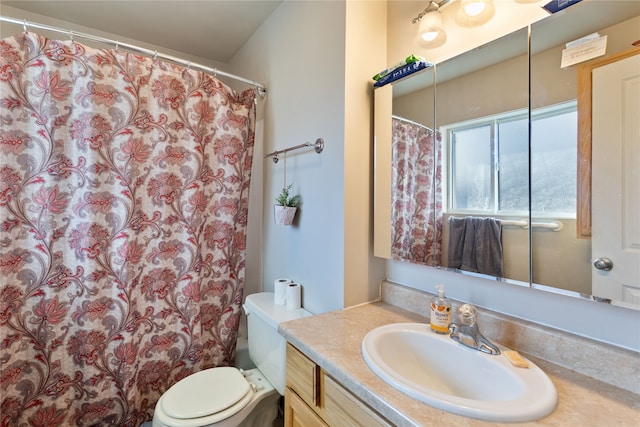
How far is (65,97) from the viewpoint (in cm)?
129

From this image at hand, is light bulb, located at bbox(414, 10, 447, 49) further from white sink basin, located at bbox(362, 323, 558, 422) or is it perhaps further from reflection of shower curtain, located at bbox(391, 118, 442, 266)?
white sink basin, located at bbox(362, 323, 558, 422)

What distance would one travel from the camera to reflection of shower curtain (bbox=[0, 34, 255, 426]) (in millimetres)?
1236

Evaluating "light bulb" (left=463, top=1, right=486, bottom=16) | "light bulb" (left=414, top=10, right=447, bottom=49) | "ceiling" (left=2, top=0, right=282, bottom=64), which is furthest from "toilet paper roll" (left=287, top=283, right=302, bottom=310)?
"ceiling" (left=2, top=0, right=282, bottom=64)

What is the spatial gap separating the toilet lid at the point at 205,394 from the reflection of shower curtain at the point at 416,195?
92 centimetres

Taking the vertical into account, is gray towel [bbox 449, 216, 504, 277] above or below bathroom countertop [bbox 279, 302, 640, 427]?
above

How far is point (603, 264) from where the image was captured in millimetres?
730

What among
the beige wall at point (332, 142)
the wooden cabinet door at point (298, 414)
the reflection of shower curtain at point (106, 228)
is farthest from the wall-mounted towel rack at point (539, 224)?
the reflection of shower curtain at point (106, 228)

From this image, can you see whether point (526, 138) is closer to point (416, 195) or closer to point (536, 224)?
point (536, 224)

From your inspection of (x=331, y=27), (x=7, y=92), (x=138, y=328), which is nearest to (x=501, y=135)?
(x=331, y=27)

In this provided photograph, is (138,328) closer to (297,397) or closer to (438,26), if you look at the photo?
(297,397)

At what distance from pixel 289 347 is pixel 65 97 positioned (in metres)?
1.47

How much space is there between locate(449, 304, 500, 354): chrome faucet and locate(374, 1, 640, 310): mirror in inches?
6.5

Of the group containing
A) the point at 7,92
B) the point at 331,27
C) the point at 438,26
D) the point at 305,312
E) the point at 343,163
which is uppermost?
the point at 331,27

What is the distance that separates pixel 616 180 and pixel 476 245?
0.39m
